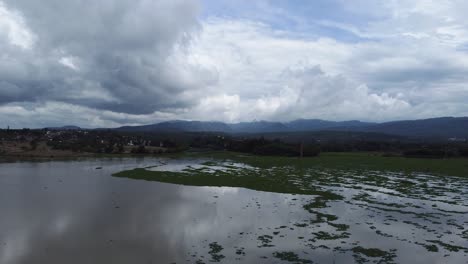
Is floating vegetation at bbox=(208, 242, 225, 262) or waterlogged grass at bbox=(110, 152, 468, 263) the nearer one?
floating vegetation at bbox=(208, 242, 225, 262)

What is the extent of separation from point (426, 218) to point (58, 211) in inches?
1203

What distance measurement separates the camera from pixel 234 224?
2612cm

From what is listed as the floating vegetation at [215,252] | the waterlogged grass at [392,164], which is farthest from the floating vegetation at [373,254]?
the waterlogged grass at [392,164]

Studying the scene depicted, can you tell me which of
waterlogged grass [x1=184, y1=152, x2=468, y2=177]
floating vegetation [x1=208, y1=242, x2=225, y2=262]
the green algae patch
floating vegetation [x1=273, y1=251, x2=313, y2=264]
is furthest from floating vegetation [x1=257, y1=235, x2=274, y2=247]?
waterlogged grass [x1=184, y1=152, x2=468, y2=177]

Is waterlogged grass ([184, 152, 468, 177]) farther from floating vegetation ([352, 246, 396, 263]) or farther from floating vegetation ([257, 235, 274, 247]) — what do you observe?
floating vegetation ([257, 235, 274, 247])

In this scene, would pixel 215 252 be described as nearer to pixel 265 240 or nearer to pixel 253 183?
pixel 265 240

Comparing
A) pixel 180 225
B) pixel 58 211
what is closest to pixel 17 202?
pixel 58 211

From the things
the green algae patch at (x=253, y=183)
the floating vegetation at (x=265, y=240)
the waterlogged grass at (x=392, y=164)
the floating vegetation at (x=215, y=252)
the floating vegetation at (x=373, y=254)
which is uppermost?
the floating vegetation at (x=215, y=252)

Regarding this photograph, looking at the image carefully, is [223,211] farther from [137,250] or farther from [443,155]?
[443,155]

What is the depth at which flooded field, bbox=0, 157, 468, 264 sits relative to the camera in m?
19.7

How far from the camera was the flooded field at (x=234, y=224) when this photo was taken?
64.5 feet

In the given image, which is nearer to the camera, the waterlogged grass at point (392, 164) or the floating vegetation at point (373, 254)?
the floating vegetation at point (373, 254)

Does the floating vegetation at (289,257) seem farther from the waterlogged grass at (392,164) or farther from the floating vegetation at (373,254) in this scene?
the waterlogged grass at (392,164)

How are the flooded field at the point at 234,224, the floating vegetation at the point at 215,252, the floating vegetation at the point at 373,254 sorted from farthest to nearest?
the flooded field at the point at 234,224
the floating vegetation at the point at 373,254
the floating vegetation at the point at 215,252
